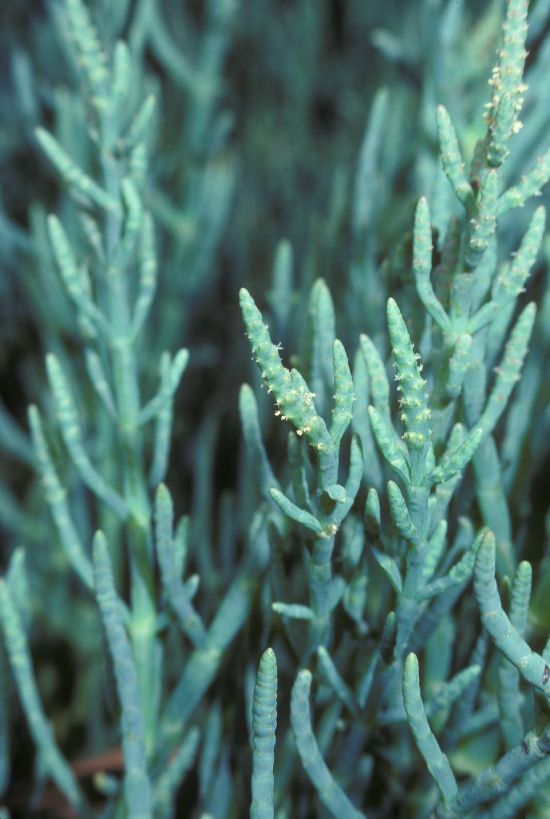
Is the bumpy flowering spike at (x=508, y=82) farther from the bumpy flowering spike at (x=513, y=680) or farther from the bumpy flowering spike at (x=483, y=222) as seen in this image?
the bumpy flowering spike at (x=513, y=680)

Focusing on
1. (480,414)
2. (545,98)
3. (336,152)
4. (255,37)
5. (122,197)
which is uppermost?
(255,37)

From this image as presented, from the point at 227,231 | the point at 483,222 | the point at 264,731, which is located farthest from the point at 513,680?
the point at 227,231

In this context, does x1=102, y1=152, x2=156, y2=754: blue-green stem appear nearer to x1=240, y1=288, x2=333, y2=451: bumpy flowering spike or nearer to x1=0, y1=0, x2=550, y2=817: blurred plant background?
x1=0, y1=0, x2=550, y2=817: blurred plant background

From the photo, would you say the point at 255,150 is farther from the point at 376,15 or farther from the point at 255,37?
the point at 376,15

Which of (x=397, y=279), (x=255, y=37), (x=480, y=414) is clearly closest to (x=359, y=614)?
(x=480, y=414)

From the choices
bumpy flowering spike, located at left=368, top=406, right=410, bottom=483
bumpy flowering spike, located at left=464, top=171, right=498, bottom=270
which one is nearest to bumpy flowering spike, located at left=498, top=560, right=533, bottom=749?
bumpy flowering spike, located at left=368, top=406, right=410, bottom=483

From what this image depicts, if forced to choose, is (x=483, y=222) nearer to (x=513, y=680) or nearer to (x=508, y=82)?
(x=508, y=82)

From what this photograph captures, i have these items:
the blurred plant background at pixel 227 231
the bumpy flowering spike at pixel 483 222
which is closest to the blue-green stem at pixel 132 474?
the blurred plant background at pixel 227 231
